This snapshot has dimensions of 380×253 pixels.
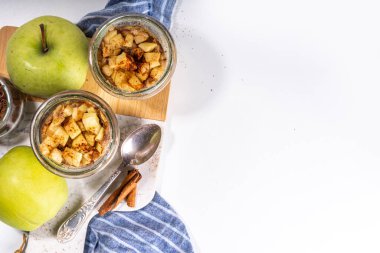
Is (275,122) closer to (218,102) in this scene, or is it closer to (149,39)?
(218,102)

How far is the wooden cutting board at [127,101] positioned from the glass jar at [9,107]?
2.3 inches

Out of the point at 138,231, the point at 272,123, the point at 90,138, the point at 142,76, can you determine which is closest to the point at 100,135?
the point at 90,138

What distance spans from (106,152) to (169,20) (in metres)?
0.30

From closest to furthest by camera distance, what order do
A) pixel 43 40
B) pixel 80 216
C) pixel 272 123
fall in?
pixel 43 40, pixel 80 216, pixel 272 123

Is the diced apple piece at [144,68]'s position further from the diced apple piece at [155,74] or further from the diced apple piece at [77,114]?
the diced apple piece at [77,114]

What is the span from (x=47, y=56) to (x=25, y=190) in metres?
0.23

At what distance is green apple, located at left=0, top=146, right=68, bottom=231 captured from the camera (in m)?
0.97

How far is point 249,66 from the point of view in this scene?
1.14 m

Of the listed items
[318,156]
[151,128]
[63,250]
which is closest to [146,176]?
[151,128]

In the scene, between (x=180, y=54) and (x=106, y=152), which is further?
(x=180, y=54)

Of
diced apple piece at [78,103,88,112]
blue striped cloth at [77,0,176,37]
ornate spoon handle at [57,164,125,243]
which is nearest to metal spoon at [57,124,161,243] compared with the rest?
ornate spoon handle at [57,164,125,243]

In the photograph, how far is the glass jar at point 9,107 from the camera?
0.99 metres

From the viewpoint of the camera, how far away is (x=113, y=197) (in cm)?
105

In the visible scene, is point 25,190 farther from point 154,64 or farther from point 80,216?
point 154,64
